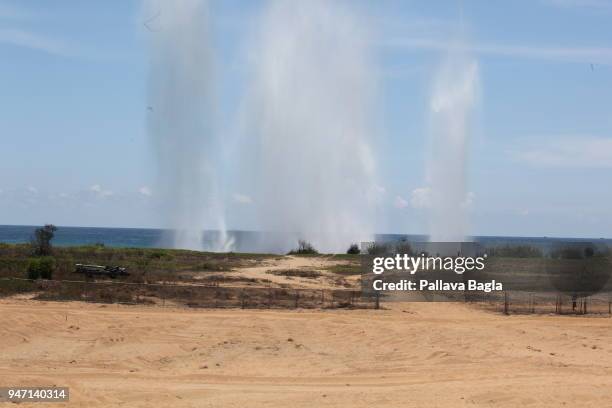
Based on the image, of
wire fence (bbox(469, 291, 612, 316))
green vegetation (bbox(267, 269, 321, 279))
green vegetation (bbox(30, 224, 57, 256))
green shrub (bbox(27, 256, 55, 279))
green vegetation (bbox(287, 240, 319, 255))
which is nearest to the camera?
wire fence (bbox(469, 291, 612, 316))

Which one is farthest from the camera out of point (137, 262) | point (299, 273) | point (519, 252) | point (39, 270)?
point (519, 252)

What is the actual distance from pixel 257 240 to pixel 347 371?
85.9m

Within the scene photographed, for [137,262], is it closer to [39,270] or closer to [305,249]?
[39,270]

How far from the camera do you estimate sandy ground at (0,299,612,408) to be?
17.2 meters

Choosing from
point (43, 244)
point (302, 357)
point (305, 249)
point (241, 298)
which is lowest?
point (302, 357)

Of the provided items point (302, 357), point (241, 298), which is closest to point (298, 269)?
point (241, 298)

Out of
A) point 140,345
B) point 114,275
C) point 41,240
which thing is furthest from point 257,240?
point 140,345

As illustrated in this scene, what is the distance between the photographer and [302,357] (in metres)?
22.2

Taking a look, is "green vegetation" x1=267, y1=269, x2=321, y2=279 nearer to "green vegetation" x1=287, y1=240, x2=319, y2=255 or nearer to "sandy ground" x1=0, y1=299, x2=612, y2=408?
"sandy ground" x1=0, y1=299, x2=612, y2=408

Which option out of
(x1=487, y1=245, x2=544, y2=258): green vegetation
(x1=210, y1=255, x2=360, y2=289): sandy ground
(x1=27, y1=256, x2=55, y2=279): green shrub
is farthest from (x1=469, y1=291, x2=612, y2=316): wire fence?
(x1=27, y1=256, x2=55, y2=279): green shrub

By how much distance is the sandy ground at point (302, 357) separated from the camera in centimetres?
1719

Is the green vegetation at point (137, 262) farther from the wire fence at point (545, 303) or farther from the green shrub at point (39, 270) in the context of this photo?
the wire fence at point (545, 303)

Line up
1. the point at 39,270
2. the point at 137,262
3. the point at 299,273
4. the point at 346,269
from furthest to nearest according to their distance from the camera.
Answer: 1. the point at 346,269
2. the point at 137,262
3. the point at 299,273
4. the point at 39,270

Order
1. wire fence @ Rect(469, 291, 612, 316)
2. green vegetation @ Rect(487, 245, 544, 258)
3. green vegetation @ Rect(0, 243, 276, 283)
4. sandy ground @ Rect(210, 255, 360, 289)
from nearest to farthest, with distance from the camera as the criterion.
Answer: wire fence @ Rect(469, 291, 612, 316) < green vegetation @ Rect(0, 243, 276, 283) < sandy ground @ Rect(210, 255, 360, 289) < green vegetation @ Rect(487, 245, 544, 258)
